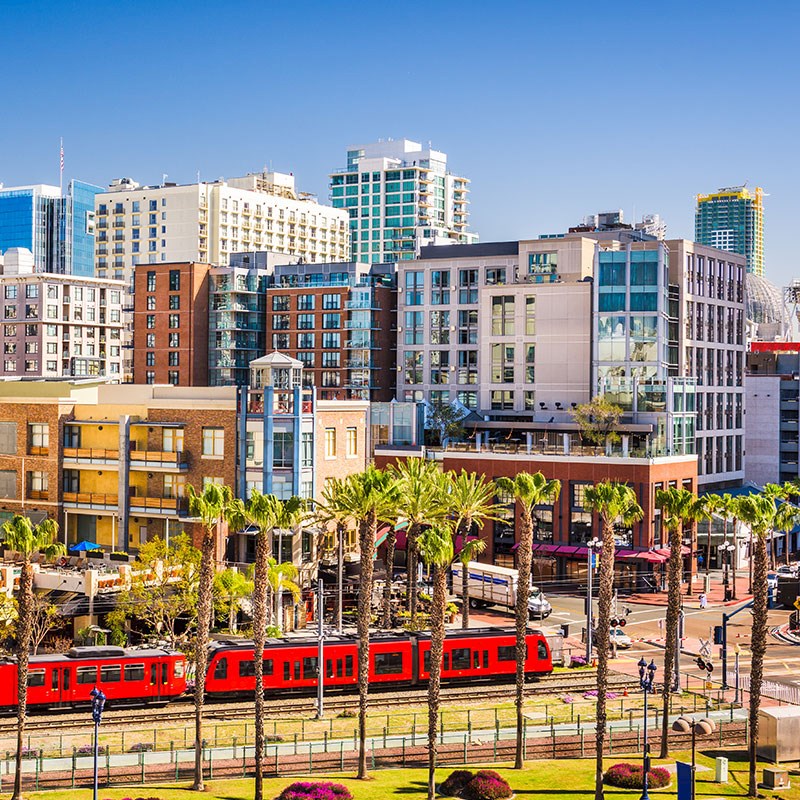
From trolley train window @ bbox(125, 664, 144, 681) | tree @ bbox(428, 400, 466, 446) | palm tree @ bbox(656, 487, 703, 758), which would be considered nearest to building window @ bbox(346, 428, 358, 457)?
tree @ bbox(428, 400, 466, 446)

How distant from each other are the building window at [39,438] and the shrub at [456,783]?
60.1 meters

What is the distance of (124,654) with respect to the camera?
6894 centimetres

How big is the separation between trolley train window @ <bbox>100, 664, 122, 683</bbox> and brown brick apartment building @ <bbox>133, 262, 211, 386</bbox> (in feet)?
354

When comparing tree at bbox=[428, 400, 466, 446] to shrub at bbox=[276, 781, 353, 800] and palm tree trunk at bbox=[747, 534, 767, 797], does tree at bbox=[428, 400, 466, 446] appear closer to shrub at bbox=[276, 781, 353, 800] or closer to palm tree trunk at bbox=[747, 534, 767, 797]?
palm tree trunk at bbox=[747, 534, 767, 797]

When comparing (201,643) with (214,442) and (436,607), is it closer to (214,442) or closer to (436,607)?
(436,607)

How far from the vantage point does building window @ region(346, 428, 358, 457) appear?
104m

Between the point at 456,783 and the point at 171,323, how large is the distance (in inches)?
5064

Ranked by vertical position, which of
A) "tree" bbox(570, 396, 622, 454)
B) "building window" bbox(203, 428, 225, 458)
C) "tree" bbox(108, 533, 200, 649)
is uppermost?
"tree" bbox(570, 396, 622, 454)

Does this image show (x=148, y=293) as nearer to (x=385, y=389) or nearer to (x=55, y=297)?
(x=55, y=297)

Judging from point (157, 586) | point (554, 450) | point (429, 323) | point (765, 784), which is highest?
point (429, 323)

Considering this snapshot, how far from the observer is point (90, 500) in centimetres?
10456

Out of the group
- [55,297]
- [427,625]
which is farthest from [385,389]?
[427,625]

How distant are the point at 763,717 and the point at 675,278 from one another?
81.2 meters

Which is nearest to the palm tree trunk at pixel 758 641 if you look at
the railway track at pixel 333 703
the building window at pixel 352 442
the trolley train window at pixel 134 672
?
the railway track at pixel 333 703
